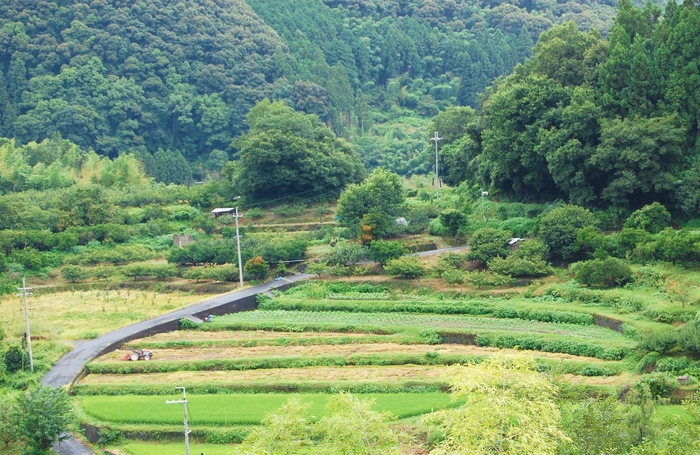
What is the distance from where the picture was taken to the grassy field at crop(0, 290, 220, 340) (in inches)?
1351

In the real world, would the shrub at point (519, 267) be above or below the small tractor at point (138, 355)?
above

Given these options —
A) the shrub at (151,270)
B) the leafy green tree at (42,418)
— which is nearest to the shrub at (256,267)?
the shrub at (151,270)

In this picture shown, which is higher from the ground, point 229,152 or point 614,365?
point 229,152

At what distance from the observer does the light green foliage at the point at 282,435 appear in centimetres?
1783

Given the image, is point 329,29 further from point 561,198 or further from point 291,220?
point 561,198

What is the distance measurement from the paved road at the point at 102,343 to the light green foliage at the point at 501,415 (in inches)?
466

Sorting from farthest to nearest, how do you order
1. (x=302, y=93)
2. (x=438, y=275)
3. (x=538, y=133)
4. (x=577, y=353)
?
(x=302, y=93) < (x=538, y=133) < (x=438, y=275) < (x=577, y=353)

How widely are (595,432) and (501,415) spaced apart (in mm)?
2646

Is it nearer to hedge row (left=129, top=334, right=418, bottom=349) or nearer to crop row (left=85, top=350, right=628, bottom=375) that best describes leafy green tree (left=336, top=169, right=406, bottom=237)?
hedge row (left=129, top=334, right=418, bottom=349)

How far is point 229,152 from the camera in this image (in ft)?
250

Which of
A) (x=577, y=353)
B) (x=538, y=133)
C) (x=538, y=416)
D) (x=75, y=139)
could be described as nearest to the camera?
(x=538, y=416)

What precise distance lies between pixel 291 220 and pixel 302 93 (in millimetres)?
26398

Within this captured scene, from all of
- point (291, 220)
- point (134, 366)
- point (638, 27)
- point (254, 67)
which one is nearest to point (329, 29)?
point (254, 67)

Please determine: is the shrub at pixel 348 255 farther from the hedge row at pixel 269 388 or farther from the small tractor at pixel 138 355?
the hedge row at pixel 269 388
